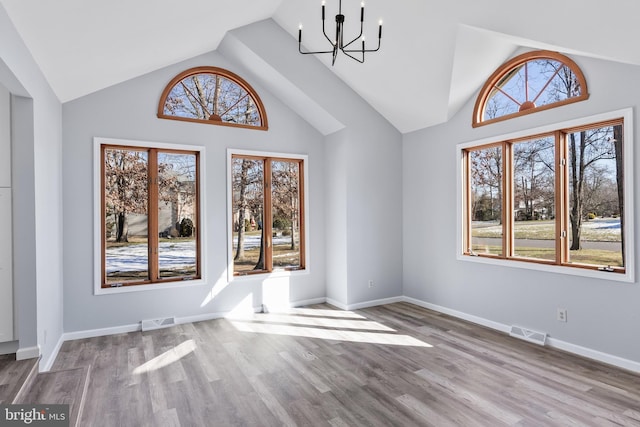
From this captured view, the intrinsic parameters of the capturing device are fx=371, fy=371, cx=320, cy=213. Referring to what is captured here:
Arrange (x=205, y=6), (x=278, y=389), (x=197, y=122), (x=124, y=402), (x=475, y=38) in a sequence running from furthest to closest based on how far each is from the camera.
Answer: (x=197, y=122), (x=475, y=38), (x=205, y=6), (x=278, y=389), (x=124, y=402)

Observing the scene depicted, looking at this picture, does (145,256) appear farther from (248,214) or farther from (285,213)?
(285,213)

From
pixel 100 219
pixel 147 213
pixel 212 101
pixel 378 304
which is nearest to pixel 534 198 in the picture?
pixel 378 304

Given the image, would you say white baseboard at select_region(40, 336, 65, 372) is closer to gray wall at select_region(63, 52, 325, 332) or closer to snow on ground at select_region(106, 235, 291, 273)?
gray wall at select_region(63, 52, 325, 332)

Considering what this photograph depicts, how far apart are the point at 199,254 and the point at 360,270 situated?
2.27 m

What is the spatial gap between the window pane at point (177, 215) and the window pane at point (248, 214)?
22.1 inches

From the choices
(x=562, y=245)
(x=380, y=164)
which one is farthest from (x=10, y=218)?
(x=562, y=245)

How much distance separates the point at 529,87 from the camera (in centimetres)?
411

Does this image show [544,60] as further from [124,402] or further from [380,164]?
[124,402]

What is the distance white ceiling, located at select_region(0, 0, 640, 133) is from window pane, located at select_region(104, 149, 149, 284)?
0.87m

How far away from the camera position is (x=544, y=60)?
396 cm

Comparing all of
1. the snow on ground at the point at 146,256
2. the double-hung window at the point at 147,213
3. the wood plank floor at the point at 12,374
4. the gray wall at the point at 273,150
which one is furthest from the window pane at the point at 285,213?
the wood plank floor at the point at 12,374

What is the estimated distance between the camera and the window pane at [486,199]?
4551mm

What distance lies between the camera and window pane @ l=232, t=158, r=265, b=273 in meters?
5.18

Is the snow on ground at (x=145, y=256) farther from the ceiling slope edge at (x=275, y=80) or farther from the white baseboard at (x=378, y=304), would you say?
the ceiling slope edge at (x=275, y=80)
